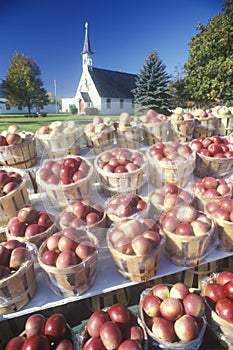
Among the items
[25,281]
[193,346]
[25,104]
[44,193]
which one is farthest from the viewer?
[25,104]

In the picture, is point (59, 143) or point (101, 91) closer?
point (59, 143)

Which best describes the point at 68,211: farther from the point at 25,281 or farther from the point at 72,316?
the point at 72,316

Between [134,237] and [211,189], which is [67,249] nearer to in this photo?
[134,237]

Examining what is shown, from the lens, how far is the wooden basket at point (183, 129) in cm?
348

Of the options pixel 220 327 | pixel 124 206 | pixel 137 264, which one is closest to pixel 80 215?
pixel 124 206

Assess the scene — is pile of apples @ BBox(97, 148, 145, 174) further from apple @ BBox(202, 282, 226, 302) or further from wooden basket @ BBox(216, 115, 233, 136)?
wooden basket @ BBox(216, 115, 233, 136)

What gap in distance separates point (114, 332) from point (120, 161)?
1522mm

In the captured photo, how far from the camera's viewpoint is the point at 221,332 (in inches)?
61.9

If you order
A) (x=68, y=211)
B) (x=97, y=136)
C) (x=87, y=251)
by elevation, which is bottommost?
(x=87, y=251)

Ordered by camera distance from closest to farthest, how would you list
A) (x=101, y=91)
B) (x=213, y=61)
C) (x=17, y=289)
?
(x=17, y=289), (x=213, y=61), (x=101, y=91)

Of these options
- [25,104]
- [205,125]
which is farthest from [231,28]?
[25,104]

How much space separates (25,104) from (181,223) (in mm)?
30356

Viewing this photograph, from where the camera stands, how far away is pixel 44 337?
1437 millimetres

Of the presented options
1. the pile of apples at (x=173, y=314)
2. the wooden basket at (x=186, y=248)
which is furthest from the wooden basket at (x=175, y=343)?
the wooden basket at (x=186, y=248)
